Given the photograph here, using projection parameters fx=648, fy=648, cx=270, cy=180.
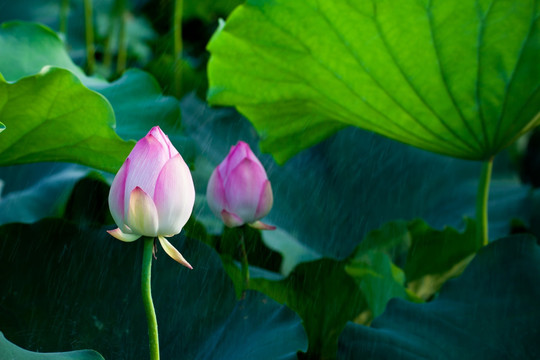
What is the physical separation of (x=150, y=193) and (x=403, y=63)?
2.00 ft

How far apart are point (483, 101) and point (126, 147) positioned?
0.61 meters

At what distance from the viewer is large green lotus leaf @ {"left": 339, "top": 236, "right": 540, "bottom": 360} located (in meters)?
0.86

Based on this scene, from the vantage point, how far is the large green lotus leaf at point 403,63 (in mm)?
1058

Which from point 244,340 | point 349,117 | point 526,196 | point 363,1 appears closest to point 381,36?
point 363,1

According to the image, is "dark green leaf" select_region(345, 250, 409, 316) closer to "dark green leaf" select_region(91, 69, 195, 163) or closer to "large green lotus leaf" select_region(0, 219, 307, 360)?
"large green lotus leaf" select_region(0, 219, 307, 360)

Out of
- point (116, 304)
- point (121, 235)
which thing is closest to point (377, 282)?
point (116, 304)

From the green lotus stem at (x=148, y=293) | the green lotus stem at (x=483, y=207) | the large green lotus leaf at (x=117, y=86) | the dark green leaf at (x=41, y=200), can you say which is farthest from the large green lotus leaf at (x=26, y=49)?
the green lotus stem at (x=483, y=207)

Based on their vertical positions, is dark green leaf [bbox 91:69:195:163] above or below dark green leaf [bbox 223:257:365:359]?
above

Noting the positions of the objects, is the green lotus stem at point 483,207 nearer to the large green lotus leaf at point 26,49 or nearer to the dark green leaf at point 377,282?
the dark green leaf at point 377,282

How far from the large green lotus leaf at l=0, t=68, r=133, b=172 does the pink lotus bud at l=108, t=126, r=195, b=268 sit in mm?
251


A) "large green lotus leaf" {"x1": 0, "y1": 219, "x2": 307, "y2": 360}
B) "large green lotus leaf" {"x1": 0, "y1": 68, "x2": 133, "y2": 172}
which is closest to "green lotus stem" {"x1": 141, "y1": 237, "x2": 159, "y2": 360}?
"large green lotus leaf" {"x1": 0, "y1": 219, "x2": 307, "y2": 360}

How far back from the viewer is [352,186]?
1.57 metres

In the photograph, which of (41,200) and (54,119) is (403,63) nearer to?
(54,119)

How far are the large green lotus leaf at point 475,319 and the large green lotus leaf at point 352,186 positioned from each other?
18.1 inches
